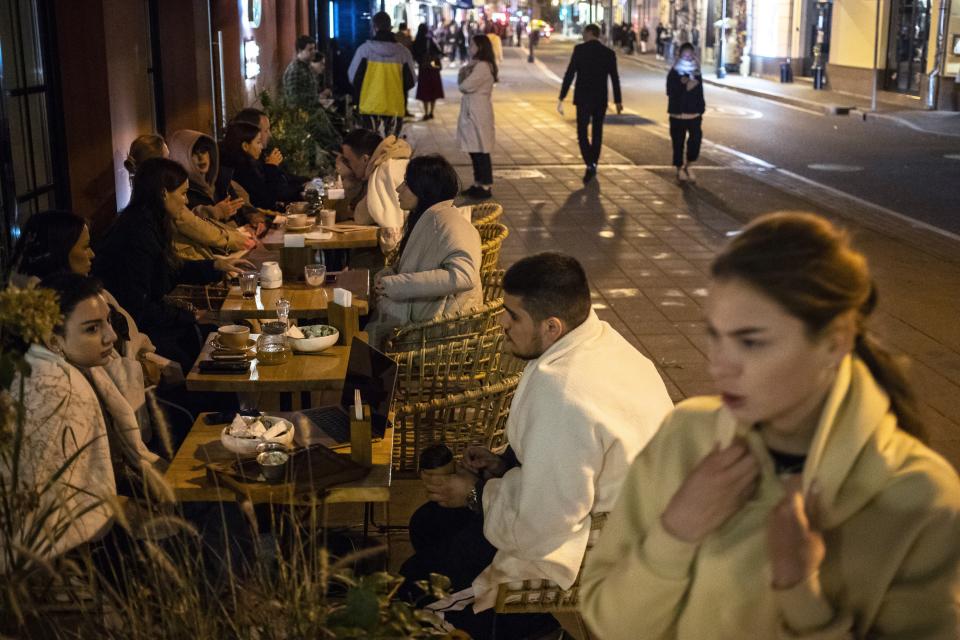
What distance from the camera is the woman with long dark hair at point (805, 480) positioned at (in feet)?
5.73

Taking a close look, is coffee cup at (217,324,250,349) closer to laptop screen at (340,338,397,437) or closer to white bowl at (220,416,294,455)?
laptop screen at (340,338,397,437)

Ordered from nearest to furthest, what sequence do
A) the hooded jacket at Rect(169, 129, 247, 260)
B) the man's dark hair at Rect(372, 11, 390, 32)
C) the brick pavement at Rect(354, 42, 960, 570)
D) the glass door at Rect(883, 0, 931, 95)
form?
the brick pavement at Rect(354, 42, 960, 570) → the hooded jacket at Rect(169, 129, 247, 260) → the man's dark hair at Rect(372, 11, 390, 32) → the glass door at Rect(883, 0, 931, 95)

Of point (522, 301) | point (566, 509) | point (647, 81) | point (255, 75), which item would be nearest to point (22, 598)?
point (566, 509)

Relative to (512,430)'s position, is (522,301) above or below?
above

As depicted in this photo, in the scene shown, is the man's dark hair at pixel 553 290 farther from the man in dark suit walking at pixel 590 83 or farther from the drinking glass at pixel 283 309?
the man in dark suit walking at pixel 590 83

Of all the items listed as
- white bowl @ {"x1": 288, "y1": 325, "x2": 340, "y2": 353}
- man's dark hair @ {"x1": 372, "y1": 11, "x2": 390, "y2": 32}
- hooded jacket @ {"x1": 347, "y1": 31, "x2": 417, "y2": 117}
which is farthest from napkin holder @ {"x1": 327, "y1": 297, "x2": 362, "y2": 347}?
man's dark hair @ {"x1": 372, "y1": 11, "x2": 390, "y2": 32}

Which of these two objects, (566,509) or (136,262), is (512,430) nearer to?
(566,509)

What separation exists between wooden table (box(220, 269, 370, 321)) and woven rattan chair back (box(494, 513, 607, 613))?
2.58 metres

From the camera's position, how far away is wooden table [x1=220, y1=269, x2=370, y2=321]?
5.77 metres

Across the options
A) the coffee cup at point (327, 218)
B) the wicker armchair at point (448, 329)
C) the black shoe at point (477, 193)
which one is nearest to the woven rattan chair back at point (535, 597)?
the wicker armchair at point (448, 329)

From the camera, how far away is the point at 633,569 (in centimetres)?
191

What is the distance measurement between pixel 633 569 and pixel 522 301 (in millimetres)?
1782

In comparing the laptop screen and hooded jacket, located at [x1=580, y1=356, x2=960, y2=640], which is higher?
hooded jacket, located at [x1=580, y1=356, x2=960, y2=640]

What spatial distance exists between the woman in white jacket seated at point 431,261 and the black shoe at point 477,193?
7482 millimetres
